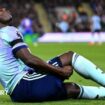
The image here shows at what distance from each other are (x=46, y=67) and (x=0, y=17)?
106 cm

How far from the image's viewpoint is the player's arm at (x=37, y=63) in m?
8.07

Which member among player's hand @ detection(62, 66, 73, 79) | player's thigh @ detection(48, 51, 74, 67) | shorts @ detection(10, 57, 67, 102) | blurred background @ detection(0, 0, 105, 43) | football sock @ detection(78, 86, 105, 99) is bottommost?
blurred background @ detection(0, 0, 105, 43)

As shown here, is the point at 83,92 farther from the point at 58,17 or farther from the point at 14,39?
the point at 58,17

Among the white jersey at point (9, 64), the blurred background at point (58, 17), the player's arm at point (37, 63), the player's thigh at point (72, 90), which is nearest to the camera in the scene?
the player's arm at point (37, 63)

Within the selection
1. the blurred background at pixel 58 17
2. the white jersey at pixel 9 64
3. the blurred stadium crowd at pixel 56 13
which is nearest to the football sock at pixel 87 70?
the white jersey at pixel 9 64

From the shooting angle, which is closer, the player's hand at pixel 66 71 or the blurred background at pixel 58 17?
the player's hand at pixel 66 71

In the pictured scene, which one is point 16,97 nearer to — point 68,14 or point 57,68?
point 57,68

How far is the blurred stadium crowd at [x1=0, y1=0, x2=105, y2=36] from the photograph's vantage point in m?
46.4

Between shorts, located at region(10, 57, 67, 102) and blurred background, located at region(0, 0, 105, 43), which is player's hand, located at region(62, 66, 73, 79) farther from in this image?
blurred background, located at region(0, 0, 105, 43)

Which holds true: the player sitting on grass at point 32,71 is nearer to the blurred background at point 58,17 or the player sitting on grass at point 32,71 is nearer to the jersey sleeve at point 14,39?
the jersey sleeve at point 14,39

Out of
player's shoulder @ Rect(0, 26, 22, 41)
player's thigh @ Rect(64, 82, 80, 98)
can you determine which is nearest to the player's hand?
player's thigh @ Rect(64, 82, 80, 98)

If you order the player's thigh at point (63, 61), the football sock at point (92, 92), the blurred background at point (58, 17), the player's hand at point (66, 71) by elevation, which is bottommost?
the blurred background at point (58, 17)

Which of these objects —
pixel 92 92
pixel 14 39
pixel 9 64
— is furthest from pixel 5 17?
pixel 92 92

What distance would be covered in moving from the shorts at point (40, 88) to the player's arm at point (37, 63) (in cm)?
14
